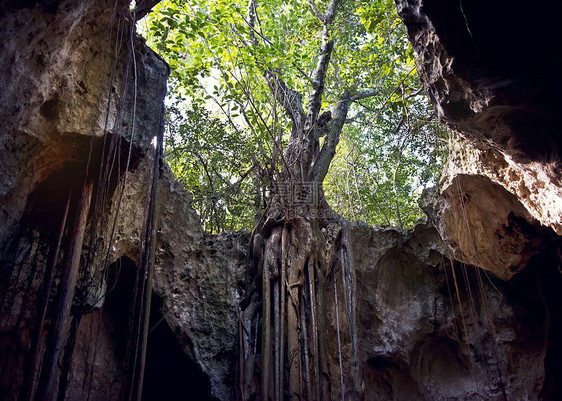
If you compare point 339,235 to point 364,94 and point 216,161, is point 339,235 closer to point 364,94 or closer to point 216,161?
point 216,161

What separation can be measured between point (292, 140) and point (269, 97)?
29.7 inches

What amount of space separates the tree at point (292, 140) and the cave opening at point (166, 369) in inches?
39.5

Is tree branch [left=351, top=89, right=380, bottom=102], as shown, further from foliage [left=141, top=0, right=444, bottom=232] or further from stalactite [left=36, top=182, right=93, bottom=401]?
stalactite [left=36, top=182, right=93, bottom=401]

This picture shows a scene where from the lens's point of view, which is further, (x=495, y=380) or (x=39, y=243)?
(x=495, y=380)

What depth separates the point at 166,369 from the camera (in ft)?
16.8

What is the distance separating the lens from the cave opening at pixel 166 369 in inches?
192

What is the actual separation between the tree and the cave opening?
1003mm


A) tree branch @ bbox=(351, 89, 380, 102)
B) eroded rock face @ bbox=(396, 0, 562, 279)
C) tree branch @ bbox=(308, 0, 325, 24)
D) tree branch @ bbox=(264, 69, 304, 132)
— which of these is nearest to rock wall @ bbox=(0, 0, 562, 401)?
eroded rock face @ bbox=(396, 0, 562, 279)

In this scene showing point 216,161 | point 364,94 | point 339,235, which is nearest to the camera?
point 339,235

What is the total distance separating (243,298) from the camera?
497 centimetres

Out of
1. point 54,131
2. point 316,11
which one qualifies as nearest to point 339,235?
point 54,131

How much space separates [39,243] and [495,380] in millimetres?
5635

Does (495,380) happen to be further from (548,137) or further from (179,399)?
(179,399)

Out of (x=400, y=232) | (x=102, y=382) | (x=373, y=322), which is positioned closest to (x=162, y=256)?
(x=102, y=382)
